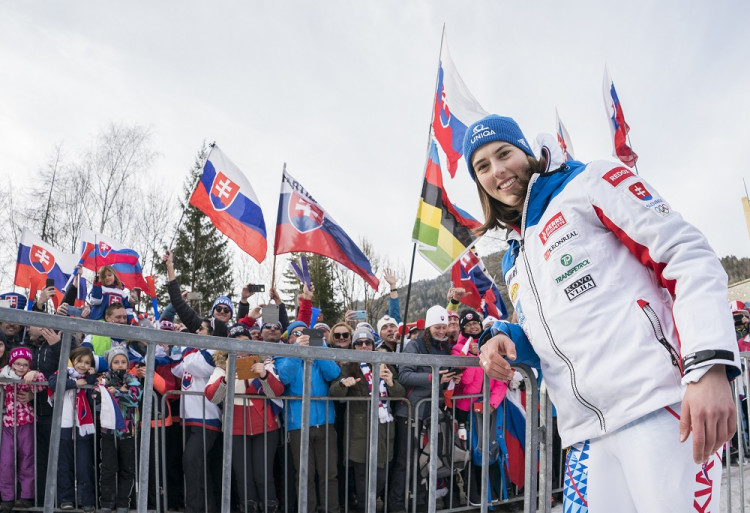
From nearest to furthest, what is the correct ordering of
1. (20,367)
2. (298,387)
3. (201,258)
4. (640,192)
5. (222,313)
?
(640,192) < (298,387) < (20,367) < (222,313) < (201,258)

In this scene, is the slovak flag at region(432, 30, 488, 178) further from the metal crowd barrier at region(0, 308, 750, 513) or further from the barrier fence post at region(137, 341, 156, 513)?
the barrier fence post at region(137, 341, 156, 513)

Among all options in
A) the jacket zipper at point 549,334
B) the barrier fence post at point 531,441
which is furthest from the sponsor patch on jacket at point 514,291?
the barrier fence post at point 531,441

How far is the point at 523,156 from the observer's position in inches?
82.9

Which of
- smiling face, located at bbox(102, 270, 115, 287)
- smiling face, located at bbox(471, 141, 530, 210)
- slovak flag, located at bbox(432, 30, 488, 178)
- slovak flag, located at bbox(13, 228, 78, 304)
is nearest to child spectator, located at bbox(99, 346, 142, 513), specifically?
smiling face, located at bbox(102, 270, 115, 287)

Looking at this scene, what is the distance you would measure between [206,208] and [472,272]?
13.8ft

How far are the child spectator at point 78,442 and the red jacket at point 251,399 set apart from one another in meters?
1.26

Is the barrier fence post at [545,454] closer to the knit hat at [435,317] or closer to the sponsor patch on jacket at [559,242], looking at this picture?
the sponsor patch on jacket at [559,242]

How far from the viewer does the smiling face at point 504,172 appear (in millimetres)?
2055

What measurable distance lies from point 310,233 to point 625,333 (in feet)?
19.9

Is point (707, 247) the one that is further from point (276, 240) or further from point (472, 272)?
point (472, 272)

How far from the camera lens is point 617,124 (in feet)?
30.1

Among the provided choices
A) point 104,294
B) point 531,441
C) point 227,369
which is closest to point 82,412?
point 104,294

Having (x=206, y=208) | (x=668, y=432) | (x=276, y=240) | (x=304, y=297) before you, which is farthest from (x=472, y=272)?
(x=668, y=432)

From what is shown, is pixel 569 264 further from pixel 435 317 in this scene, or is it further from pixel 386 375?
pixel 435 317
